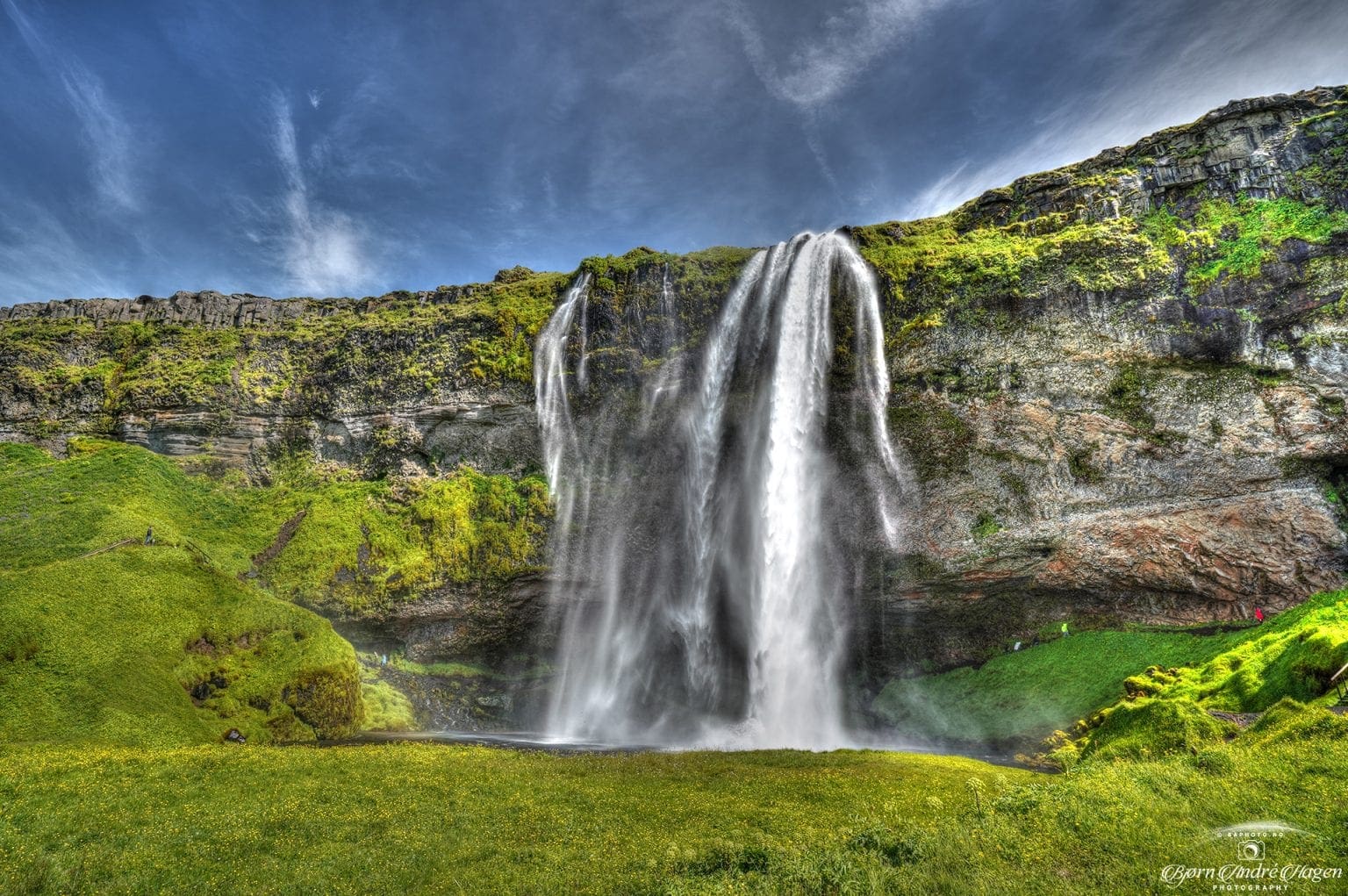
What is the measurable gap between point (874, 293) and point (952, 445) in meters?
9.02

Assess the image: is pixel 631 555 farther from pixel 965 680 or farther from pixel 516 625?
pixel 965 680

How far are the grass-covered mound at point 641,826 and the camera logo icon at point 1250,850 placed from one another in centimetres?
14

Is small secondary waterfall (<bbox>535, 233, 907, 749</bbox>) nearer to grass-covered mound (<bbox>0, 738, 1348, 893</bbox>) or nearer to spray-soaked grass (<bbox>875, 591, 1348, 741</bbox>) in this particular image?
spray-soaked grass (<bbox>875, 591, 1348, 741</bbox>)

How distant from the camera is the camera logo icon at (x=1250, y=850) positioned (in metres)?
7.38

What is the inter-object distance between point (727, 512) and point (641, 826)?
2505 centimetres

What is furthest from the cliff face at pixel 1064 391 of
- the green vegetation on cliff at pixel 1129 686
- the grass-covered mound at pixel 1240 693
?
the grass-covered mound at pixel 1240 693

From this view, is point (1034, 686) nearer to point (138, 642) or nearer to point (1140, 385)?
point (1140, 385)

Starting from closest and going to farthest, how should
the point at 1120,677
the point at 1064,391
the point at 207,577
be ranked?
the point at 1120,677 < the point at 207,577 < the point at 1064,391

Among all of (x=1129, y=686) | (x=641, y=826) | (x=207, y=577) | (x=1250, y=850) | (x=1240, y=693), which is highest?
(x=207, y=577)

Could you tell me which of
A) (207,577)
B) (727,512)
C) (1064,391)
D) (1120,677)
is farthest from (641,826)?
(1064,391)

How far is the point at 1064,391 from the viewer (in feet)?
102

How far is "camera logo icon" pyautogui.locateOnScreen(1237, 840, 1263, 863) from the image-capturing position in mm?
7375

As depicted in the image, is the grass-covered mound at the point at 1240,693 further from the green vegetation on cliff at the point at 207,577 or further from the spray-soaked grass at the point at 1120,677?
the green vegetation on cliff at the point at 207,577

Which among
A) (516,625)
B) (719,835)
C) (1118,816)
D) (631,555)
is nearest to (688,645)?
(631,555)
